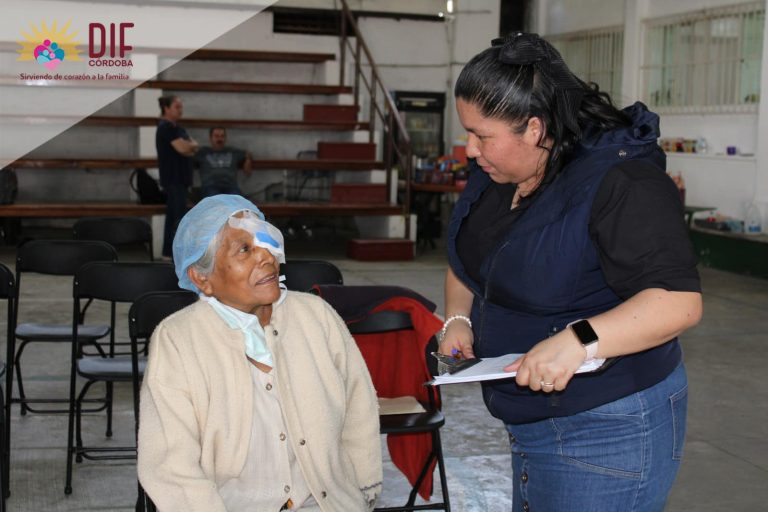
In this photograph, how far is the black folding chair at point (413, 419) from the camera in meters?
3.17

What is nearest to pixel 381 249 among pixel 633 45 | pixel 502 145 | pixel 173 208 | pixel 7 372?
pixel 173 208

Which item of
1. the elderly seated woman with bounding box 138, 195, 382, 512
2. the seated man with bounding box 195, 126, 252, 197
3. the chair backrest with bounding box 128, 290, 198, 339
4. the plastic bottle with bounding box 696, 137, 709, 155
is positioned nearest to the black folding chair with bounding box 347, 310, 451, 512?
the chair backrest with bounding box 128, 290, 198, 339

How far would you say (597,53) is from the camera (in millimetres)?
13922

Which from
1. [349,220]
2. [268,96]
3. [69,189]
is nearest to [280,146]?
[268,96]

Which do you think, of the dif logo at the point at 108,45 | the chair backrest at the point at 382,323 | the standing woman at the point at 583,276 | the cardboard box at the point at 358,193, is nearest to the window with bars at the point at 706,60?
the cardboard box at the point at 358,193

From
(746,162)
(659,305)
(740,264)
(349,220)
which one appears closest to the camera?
(659,305)

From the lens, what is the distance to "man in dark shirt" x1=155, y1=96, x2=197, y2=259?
9383mm

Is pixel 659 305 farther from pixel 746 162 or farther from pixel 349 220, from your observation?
pixel 349 220

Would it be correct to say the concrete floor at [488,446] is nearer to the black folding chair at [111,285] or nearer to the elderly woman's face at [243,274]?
the black folding chair at [111,285]

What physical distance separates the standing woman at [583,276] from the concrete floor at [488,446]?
202 centimetres

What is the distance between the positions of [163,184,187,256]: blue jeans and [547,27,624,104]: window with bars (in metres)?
6.03

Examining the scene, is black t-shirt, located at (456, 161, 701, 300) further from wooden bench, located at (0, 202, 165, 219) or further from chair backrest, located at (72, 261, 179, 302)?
wooden bench, located at (0, 202, 165, 219)

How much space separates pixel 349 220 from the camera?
43.1ft

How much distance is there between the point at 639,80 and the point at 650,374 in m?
11.5
